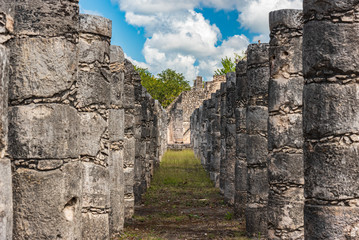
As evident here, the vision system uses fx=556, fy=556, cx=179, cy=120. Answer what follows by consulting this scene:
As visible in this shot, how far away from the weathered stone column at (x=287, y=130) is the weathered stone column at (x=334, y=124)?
8.49 ft

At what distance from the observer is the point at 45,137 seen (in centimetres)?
475

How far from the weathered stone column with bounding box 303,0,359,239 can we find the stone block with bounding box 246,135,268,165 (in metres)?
4.26

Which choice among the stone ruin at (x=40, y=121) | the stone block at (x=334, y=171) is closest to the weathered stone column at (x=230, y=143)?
the stone block at (x=334, y=171)

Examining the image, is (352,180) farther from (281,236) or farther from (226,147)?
(226,147)

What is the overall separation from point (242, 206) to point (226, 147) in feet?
8.51

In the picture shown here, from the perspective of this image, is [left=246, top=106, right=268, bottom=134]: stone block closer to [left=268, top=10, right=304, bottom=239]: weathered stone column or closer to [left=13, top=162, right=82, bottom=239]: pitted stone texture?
[left=268, top=10, right=304, bottom=239]: weathered stone column

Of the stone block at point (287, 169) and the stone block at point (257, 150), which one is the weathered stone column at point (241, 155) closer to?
the stone block at point (257, 150)

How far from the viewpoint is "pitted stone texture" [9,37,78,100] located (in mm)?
4766

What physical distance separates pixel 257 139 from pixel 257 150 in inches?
7.8

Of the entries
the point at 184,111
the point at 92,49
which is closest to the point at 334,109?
the point at 92,49

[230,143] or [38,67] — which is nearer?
[38,67]

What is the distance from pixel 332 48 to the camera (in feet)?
18.2

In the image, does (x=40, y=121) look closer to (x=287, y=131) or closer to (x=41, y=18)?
(x=41, y=18)

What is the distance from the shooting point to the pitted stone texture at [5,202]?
414cm
